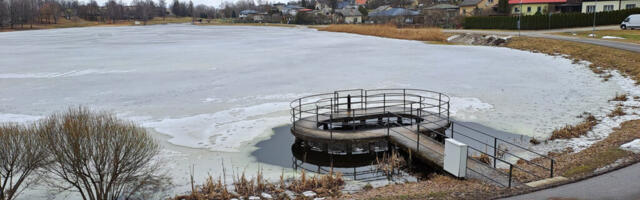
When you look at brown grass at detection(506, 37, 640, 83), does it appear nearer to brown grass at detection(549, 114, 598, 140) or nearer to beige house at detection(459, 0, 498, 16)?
brown grass at detection(549, 114, 598, 140)

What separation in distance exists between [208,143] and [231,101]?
20.3 ft

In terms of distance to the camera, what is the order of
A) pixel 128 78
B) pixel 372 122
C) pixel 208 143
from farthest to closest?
1. pixel 128 78
2. pixel 372 122
3. pixel 208 143

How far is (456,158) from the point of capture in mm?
10484

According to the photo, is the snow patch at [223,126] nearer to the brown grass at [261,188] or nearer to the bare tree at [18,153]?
the brown grass at [261,188]

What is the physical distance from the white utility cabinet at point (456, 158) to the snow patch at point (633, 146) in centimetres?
461

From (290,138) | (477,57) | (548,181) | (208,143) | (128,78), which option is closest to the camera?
(548,181)

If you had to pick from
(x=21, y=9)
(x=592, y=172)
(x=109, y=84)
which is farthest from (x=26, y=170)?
(x=21, y=9)

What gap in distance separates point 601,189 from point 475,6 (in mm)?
78281

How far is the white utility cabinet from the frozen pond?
4.37 m

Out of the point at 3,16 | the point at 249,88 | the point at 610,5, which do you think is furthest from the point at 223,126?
the point at 3,16

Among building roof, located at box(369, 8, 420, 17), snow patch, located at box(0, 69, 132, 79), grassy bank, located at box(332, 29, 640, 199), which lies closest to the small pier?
grassy bank, located at box(332, 29, 640, 199)

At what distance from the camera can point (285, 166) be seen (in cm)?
1319

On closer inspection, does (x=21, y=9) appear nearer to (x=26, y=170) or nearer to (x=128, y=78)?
(x=128, y=78)

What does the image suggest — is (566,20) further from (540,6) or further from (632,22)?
(540,6)
